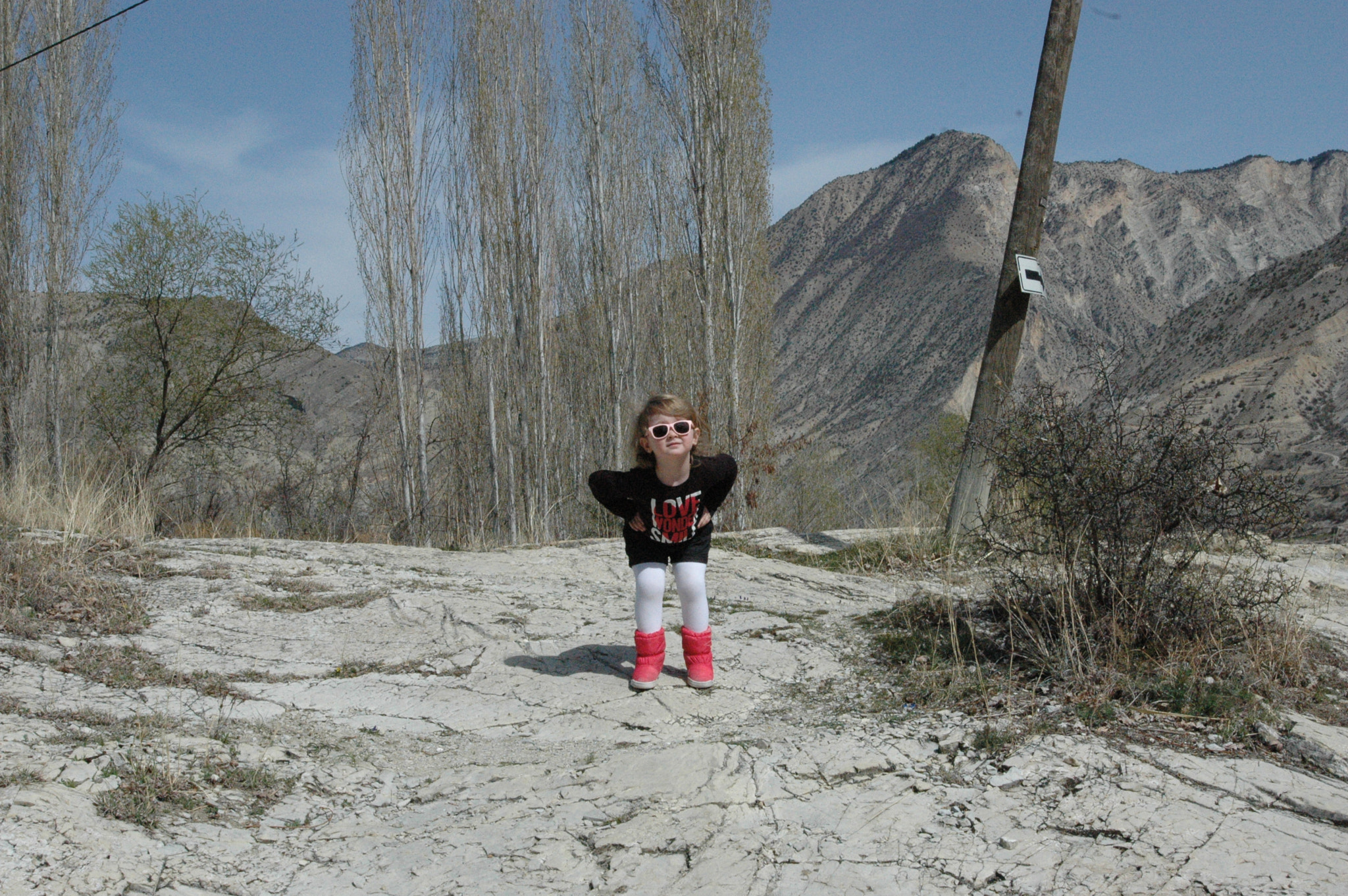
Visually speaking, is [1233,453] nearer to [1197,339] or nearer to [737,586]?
[737,586]

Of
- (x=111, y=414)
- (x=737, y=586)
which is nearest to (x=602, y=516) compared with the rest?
(x=111, y=414)

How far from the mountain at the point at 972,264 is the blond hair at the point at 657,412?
35.8 m

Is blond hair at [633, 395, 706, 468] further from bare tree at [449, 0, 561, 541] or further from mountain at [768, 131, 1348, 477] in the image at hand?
mountain at [768, 131, 1348, 477]

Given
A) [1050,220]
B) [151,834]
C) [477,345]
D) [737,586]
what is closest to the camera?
[151,834]

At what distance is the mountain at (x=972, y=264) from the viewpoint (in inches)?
1783

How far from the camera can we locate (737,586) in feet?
19.4

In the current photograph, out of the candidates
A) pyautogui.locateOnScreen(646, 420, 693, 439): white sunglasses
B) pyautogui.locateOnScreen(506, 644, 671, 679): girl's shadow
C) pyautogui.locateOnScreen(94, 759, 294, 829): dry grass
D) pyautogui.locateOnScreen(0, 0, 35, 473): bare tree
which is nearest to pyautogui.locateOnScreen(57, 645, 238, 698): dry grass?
pyautogui.locateOnScreen(94, 759, 294, 829): dry grass

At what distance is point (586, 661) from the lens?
174 inches

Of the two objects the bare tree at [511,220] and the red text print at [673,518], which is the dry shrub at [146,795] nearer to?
the red text print at [673,518]

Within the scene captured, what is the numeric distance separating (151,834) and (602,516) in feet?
41.3

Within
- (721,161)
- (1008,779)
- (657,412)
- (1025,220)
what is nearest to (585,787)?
(1008,779)

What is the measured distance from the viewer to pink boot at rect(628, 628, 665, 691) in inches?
155

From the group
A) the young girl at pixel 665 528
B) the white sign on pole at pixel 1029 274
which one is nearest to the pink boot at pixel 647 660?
the young girl at pixel 665 528

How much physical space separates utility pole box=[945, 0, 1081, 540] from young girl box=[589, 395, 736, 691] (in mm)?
3266
